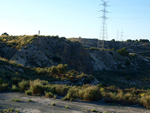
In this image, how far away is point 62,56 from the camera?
37969 millimetres

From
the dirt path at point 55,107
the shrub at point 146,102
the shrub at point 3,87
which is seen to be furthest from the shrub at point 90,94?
the shrub at point 3,87

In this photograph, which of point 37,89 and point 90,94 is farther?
point 37,89

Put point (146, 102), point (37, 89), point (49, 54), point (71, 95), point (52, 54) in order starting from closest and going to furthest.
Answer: point (146, 102) → point (71, 95) → point (37, 89) → point (49, 54) → point (52, 54)

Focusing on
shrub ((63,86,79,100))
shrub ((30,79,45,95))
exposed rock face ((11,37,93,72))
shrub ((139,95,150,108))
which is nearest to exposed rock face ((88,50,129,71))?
exposed rock face ((11,37,93,72))

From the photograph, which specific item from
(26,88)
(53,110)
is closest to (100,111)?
(53,110)

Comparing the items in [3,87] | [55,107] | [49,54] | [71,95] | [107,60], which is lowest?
[55,107]

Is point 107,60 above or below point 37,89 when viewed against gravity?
above

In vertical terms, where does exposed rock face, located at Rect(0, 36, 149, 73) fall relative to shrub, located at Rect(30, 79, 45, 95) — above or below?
above

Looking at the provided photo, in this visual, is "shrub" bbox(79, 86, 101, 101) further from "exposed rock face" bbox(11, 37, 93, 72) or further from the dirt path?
"exposed rock face" bbox(11, 37, 93, 72)

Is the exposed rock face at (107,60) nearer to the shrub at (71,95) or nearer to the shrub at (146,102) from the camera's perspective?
the shrub at (71,95)

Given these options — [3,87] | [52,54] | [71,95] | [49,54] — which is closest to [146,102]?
[71,95]

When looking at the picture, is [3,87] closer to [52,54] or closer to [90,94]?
[90,94]

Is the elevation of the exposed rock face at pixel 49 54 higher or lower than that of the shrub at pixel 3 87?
higher

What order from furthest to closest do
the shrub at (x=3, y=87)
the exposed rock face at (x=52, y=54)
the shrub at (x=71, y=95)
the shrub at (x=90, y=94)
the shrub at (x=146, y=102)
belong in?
the exposed rock face at (x=52, y=54) < the shrub at (x=3, y=87) < the shrub at (x=71, y=95) < the shrub at (x=90, y=94) < the shrub at (x=146, y=102)
